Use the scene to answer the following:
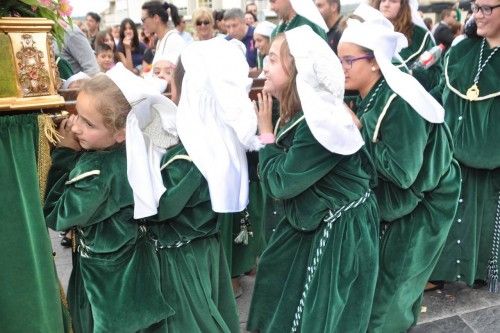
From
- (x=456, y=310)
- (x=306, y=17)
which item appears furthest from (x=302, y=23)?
(x=456, y=310)

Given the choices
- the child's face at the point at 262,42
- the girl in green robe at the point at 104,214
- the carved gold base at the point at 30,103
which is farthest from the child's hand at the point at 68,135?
the child's face at the point at 262,42

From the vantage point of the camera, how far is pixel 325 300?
2.15 metres

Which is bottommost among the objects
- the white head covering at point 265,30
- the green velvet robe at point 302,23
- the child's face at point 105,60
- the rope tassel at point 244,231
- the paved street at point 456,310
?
the paved street at point 456,310

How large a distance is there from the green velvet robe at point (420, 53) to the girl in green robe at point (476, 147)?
41 centimetres

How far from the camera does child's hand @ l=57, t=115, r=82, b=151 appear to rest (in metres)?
1.99

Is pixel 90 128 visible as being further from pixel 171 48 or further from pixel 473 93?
pixel 473 93

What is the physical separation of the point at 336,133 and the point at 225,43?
59 cm

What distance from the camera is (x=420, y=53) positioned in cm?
374

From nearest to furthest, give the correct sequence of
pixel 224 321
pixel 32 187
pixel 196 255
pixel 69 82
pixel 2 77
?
pixel 2 77 → pixel 32 187 → pixel 196 255 → pixel 224 321 → pixel 69 82

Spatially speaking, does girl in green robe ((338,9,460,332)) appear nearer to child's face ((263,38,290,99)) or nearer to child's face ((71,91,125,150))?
child's face ((263,38,290,99))

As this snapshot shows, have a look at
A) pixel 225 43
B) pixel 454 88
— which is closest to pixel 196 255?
pixel 225 43

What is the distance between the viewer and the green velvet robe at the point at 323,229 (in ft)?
6.64

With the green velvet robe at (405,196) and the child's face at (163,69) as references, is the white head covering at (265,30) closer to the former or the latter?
the child's face at (163,69)

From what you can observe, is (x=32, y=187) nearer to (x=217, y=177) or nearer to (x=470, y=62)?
(x=217, y=177)
